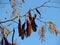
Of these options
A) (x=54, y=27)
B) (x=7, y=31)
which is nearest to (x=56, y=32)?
(x=54, y=27)

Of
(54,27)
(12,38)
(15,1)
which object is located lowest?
(12,38)

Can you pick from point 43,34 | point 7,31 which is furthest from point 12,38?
point 43,34

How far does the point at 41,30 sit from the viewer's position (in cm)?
274

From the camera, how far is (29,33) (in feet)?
8.06

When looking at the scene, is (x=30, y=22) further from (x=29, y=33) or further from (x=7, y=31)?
(x=7, y=31)

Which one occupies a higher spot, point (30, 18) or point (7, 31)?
point (30, 18)

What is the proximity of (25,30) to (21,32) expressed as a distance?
0.19 feet

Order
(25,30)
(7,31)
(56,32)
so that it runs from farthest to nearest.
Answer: (7,31) → (56,32) → (25,30)

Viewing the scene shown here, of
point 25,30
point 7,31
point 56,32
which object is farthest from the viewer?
point 7,31

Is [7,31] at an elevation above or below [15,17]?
below

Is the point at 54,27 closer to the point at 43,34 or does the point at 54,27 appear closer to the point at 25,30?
the point at 43,34

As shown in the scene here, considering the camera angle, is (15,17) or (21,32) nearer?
(21,32)

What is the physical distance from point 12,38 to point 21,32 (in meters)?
0.36

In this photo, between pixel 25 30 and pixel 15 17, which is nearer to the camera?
pixel 25 30
